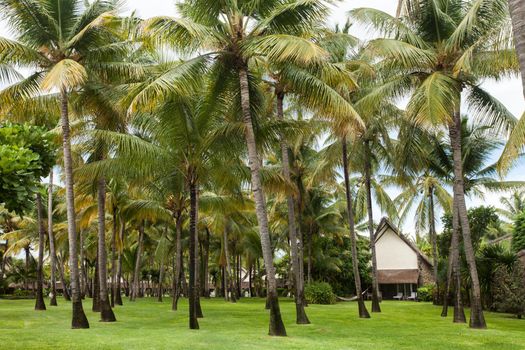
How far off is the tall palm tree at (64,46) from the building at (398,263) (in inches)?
1267

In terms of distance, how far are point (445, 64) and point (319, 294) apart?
18.1 metres

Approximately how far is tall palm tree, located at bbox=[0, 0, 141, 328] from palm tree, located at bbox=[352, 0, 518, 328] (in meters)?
8.18

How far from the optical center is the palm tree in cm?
1578

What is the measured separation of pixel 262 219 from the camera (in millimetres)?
14430

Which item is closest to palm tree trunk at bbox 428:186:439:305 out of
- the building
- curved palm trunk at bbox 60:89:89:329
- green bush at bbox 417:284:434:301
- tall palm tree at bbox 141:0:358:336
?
green bush at bbox 417:284:434:301

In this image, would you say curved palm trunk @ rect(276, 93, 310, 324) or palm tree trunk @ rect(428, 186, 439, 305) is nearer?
curved palm trunk @ rect(276, 93, 310, 324)

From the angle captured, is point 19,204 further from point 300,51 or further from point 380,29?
point 380,29

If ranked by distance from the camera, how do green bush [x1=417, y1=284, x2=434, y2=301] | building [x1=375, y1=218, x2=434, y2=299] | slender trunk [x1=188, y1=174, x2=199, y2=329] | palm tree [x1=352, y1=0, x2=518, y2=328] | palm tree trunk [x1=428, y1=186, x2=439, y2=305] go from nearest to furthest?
palm tree [x1=352, y1=0, x2=518, y2=328]
slender trunk [x1=188, y1=174, x2=199, y2=329]
palm tree trunk [x1=428, y1=186, x2=439, y2=305]
green bush [x1=417, y1=284, x2=434, y2=301]
building [x1=375, y1=218, x2=434, y2=299]

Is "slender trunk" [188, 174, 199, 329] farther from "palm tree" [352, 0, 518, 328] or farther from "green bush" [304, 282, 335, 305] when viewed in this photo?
"green bush" [304, 282, 335, 305]

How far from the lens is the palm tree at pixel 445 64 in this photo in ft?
51.8

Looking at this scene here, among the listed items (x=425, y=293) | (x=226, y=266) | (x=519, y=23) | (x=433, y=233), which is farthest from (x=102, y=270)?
(x=425, y=293)

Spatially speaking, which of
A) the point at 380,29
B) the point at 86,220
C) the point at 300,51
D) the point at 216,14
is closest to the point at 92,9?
the point at 216,14

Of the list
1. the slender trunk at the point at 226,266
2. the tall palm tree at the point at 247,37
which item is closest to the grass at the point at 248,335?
the tall palm tree at the point at 247,37

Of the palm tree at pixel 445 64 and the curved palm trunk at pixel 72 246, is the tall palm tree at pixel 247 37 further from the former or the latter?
the curved palm trunk at pixel 72 246
